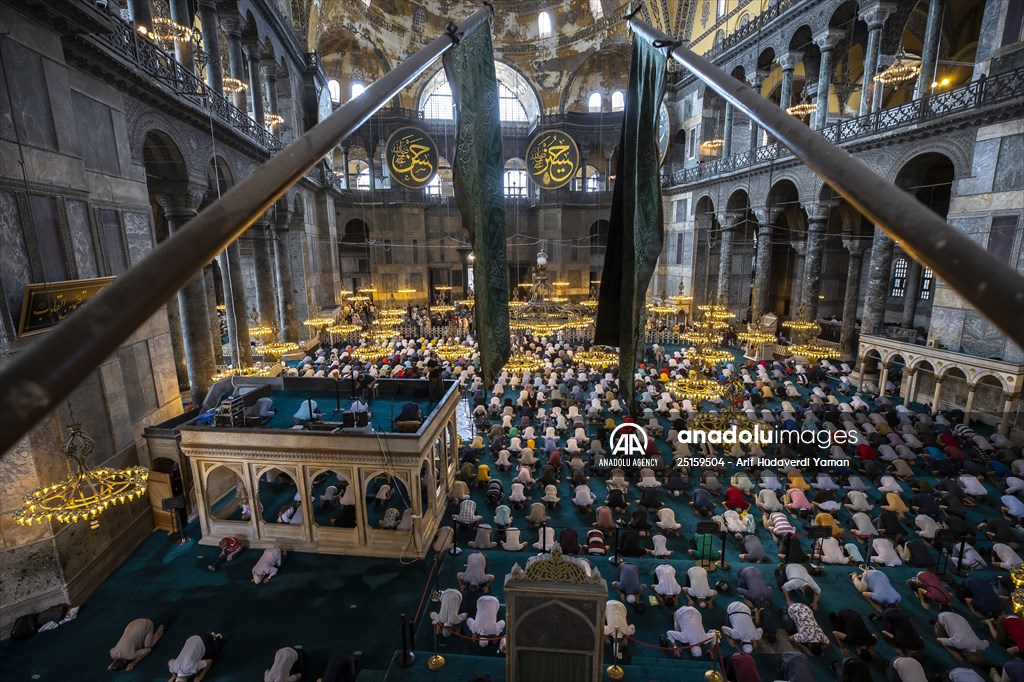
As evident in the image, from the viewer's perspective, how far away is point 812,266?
54.9ft

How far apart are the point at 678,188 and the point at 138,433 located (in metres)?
23.7

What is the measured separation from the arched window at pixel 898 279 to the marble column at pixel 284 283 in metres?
25.1

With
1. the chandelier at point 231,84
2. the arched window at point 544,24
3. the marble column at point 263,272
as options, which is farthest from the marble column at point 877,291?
the arched window at point 544,24

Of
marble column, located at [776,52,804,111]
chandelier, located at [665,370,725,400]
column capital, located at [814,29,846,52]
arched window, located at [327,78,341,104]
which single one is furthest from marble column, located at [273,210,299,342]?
column capital, located at [814,29,846,52]

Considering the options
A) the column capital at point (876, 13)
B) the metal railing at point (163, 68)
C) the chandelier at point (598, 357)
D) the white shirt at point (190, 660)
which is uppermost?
the column capital at point (876, 13)

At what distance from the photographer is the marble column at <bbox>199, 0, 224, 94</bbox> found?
11812 mm

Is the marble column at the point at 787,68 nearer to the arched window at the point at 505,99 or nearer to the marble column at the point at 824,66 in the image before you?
the marble column at the point at 824,66

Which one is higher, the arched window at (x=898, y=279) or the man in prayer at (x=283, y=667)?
the arched window at (x=898, y=279)

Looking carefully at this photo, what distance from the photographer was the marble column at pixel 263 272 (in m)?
15.6

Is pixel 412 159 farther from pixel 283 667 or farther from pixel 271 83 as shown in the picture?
pixel 271 83

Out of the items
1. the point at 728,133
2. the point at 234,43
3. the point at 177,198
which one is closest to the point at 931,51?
the point at 728,133

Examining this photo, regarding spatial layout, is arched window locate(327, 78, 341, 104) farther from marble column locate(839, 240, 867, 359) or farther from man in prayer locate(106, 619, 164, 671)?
man in prayer locate(106, 619, 164, 671)

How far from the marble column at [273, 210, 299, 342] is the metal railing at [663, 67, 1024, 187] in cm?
1581

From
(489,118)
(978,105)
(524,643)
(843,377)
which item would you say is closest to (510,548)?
(524,643)
